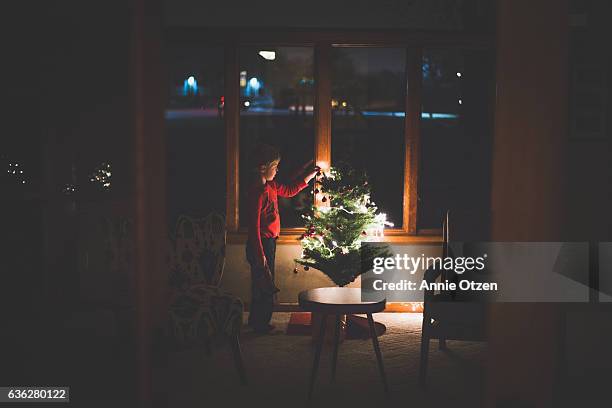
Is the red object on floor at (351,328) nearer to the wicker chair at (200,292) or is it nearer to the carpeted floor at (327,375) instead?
the carpeted floor at (327,375)

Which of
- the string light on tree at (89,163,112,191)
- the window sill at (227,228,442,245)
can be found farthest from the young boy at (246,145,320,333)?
the string light on tree at (89,163,112,191)

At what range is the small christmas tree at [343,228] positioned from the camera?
510 cm

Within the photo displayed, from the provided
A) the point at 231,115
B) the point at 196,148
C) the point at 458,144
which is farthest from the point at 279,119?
the point at 231,115

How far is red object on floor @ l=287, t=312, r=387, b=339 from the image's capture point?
17.4ft

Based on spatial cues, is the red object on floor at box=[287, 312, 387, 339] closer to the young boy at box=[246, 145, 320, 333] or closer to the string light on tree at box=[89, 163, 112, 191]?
the young boy at box=[246, 145, 320, 333]

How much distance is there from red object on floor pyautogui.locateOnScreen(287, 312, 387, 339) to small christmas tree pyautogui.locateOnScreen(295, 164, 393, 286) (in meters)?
0.44

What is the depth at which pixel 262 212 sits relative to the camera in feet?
17.2

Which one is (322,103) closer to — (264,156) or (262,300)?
(264,156)

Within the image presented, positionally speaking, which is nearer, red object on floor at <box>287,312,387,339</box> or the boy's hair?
the boy's hair

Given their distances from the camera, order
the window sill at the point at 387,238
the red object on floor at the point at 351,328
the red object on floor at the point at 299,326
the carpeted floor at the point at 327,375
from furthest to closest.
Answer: the window sill at the point at 387,238, the red object on floor at the point at 299,326, the red object on floor at the point at 351,328, the carpeted floor at the point at 327,375

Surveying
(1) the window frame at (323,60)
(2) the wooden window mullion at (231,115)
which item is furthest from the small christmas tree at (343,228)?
(2) the wooden window mullion at (231,115)

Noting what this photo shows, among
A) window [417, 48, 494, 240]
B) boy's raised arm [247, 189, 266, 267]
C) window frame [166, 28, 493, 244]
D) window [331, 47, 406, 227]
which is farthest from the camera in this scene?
window [331, 47, 406, 227]

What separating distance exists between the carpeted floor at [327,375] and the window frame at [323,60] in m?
1.21

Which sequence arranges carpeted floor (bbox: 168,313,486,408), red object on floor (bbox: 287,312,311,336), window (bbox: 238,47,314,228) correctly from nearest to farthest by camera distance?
carpeted floor (bbox: 168,313,486,408) → red object on floor (bbox: 287,312,311,336) → window (bbox: 238,47,314,228)
